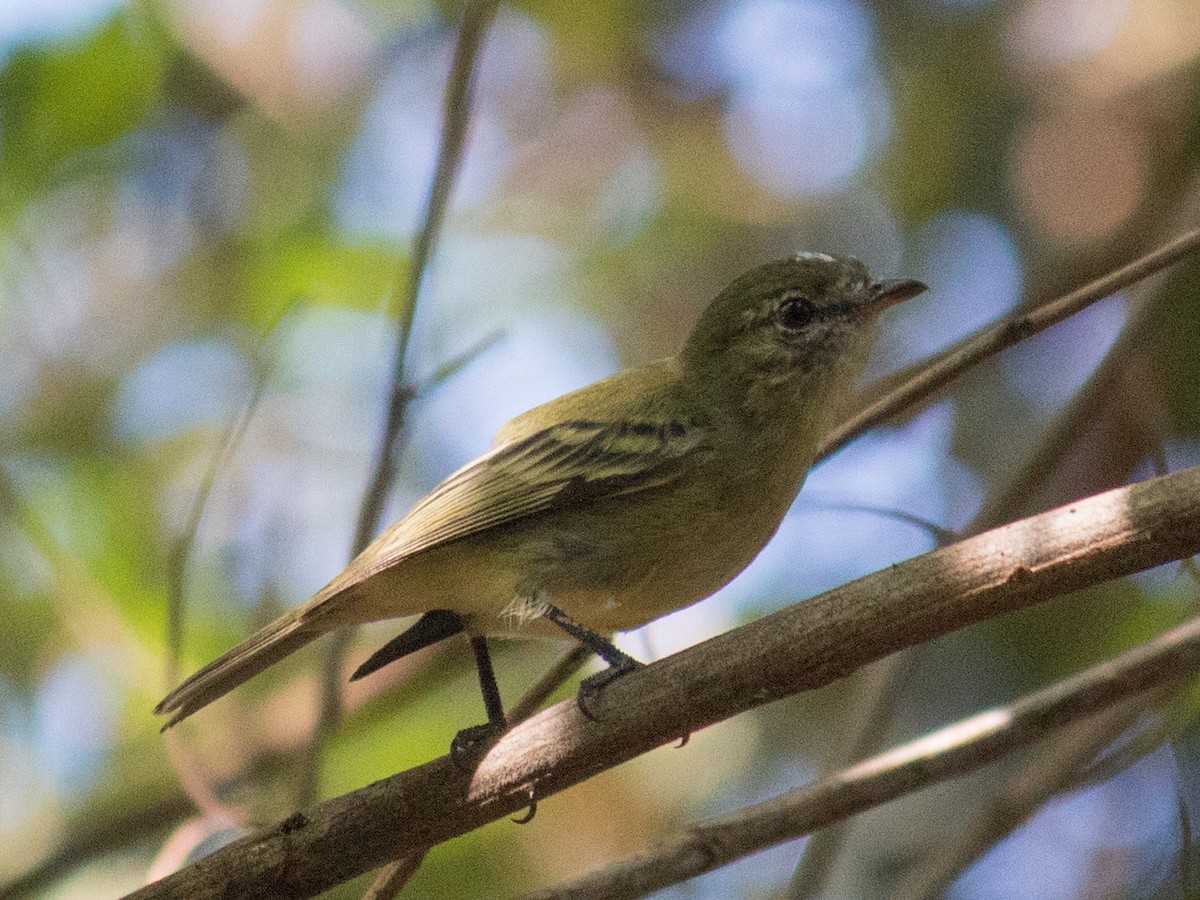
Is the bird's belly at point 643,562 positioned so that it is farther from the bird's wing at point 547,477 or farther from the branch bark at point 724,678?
the branch bark at point 724,678

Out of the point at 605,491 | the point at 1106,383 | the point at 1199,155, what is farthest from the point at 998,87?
the point at 605,491

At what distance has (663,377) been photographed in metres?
4.17

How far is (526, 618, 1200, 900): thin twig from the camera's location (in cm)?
282

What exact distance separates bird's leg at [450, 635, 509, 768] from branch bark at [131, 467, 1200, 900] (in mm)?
44

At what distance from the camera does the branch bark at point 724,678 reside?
2.18 m

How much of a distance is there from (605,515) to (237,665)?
1.07 meters

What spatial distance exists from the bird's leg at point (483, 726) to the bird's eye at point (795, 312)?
1365mm

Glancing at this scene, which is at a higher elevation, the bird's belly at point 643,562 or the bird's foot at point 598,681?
the bird's belly at point 643,562

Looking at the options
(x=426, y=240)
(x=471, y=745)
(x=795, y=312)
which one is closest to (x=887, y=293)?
(x=795, y=312)

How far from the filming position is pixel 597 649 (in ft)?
10.8

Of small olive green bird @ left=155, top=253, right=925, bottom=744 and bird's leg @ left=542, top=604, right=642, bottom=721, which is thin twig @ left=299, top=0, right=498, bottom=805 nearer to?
small olive green bird @ left=155, top=253, right=925, bottom=744

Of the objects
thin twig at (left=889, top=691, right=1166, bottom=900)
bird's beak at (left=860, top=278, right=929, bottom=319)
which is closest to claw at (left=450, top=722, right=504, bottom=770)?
thin twig at (left=889, top=691, right=1166, bottom=900)

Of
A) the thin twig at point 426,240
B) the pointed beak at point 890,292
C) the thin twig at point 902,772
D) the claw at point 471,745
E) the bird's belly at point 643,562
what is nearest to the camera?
the claw at point 471,745

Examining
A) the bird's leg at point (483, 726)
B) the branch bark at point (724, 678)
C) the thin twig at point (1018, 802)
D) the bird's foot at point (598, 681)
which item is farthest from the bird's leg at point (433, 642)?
the thin twig at point (1018, 802)
